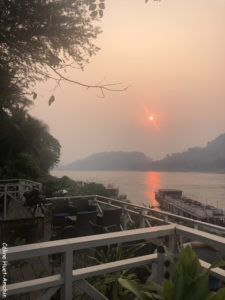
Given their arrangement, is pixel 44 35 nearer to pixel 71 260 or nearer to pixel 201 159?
pixel 71 260

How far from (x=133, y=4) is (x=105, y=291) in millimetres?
4114

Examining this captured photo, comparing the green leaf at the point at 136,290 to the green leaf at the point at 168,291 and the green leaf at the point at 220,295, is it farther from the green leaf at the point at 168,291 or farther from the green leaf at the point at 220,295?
the green leaf at the point at 220,295

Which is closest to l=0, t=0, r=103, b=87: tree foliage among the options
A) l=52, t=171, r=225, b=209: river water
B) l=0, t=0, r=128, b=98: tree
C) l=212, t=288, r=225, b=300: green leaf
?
l=0, t=0, r=128, b=98: tree

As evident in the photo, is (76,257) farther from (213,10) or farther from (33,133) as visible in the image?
(33,133)

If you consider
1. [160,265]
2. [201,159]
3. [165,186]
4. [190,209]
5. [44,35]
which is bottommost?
[190,209]

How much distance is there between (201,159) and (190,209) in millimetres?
77654

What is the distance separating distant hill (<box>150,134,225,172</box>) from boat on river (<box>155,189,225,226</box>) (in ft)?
217

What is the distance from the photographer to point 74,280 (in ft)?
4.89

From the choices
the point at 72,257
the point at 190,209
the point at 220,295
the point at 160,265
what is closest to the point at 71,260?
the point at 72,257

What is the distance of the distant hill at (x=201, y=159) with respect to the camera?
121 m

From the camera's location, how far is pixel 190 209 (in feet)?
169

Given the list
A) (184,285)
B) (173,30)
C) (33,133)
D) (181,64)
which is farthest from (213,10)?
(33,133)

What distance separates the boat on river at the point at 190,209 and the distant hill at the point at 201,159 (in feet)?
217

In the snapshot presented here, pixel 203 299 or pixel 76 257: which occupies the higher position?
pixel 203 299
